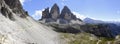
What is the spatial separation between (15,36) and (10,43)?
52.4 feet

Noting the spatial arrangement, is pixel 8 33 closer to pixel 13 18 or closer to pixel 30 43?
pixel 30 43

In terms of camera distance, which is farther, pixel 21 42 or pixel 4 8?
pixel 4 8

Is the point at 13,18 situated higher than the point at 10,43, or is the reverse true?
the point at 13,18

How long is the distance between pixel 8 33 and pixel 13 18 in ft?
132

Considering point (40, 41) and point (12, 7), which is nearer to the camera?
point (40, 41)

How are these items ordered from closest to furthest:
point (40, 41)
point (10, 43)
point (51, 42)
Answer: point (10, 43), point (40, 41), point (51, 42)

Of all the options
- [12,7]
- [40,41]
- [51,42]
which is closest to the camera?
[40,41]

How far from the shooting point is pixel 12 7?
189125 mm

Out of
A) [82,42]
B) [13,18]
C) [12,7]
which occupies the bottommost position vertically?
[82,42]

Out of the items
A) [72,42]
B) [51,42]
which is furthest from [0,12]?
[72,42]

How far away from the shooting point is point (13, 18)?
158 metres

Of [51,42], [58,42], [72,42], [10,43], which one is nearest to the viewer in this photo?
[10,43]

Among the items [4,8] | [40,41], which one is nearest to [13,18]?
[4,8]

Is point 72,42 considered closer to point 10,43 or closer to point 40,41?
point 40,41
